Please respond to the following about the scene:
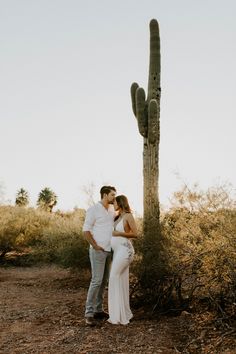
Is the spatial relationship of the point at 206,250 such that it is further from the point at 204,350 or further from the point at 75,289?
the point at 75,289

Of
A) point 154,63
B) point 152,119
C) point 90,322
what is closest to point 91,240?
point 90,322

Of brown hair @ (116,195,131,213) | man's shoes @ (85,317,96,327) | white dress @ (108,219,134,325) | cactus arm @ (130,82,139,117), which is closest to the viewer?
man's shoes @ (85,317,96,327)

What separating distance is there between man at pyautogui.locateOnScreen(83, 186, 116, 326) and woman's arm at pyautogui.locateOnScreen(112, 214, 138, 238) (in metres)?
0.20

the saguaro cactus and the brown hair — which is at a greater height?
the saguaro cactus

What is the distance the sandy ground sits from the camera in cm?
526

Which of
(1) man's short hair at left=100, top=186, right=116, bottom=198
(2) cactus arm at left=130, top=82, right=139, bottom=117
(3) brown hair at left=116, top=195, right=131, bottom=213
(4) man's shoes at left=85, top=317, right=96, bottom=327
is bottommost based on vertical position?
(4) man's shoes at left=85, top=317, right=96, bottom=327

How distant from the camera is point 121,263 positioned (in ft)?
20.7

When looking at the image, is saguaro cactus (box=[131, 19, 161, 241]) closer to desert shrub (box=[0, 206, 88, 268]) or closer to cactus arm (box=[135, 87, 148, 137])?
cactus arm (box=[135, 87, 148, 137])

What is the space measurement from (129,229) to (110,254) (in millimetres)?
499

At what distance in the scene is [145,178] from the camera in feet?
28.4

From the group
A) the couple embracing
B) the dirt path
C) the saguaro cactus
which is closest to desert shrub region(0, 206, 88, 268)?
the dirt path

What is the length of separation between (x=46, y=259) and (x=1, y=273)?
2034mm

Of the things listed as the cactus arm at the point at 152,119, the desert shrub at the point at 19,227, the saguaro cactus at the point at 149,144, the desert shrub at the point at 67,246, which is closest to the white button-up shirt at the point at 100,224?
the saguaro cactus at the point at 149,144

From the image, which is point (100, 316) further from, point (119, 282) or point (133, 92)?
point (133, 92)
